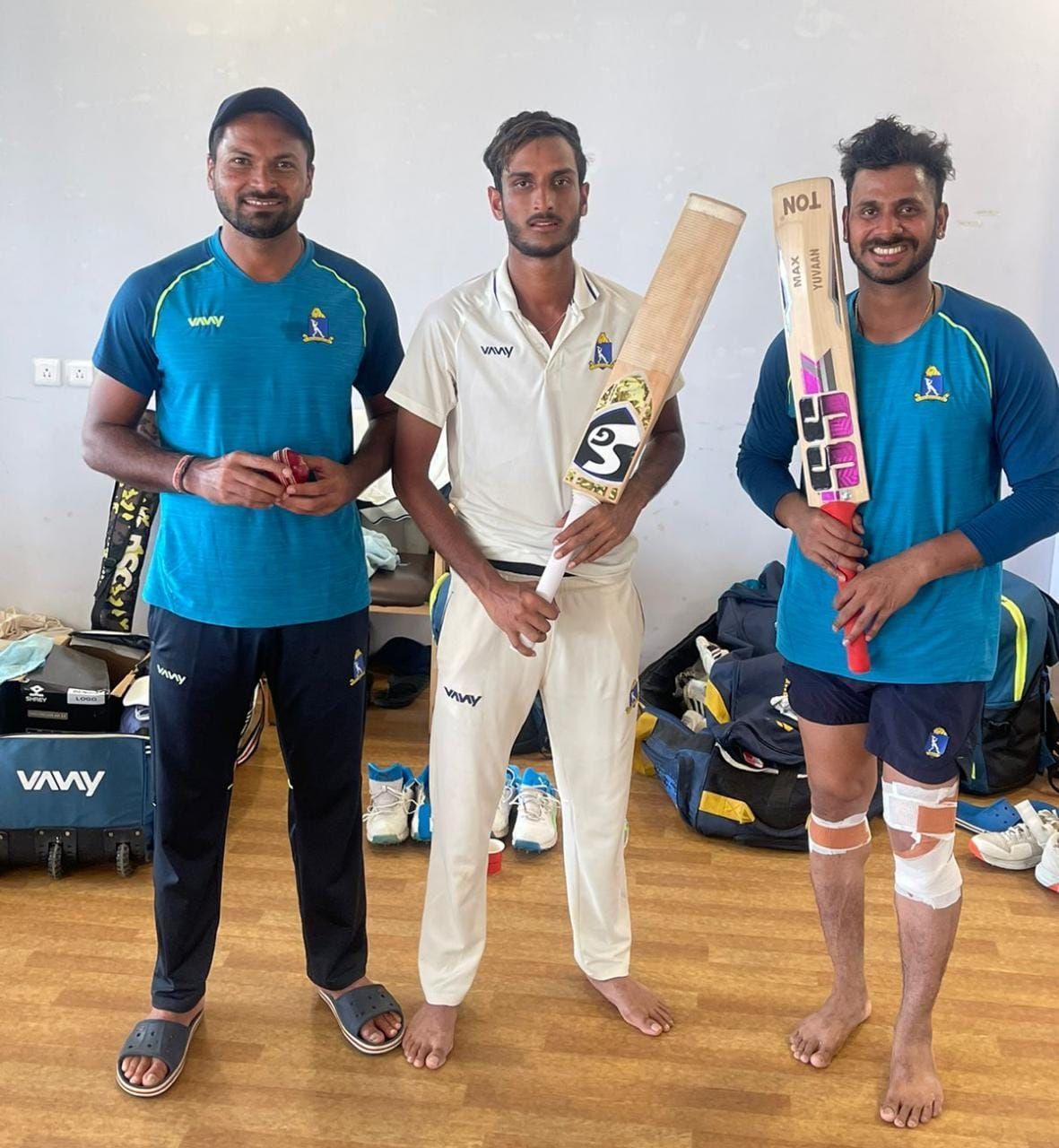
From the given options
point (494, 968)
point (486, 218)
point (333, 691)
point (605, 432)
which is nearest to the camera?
point (605, 432)

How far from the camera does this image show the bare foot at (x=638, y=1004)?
224cm

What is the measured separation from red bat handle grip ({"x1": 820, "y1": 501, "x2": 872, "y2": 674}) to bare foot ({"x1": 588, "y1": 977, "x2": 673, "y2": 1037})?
0.81 m

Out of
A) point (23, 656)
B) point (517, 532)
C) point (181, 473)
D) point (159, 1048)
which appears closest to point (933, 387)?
point (517, 532)

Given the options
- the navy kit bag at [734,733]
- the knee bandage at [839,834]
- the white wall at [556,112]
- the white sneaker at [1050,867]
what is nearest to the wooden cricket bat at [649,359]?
the knee bandage at [839,834]

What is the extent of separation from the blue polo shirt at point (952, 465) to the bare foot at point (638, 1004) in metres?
0.76

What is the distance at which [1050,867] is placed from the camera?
2807 millimetres

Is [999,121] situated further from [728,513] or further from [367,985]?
[367,985]

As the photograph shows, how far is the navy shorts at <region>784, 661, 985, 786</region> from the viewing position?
6.27ft

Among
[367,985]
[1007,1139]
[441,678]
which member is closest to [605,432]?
[441,678]

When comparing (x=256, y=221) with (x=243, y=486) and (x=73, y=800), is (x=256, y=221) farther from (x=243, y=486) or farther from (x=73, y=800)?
(x=73, y=800)

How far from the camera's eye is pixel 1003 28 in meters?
3.44

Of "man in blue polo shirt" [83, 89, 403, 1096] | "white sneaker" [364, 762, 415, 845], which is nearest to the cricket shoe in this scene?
"white sneaker" [364, 762, 415, 845]

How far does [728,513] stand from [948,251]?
1022 millimetres

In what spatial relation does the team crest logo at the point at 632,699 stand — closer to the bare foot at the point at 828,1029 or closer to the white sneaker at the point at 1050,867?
the bare foot at the point at 828,1029
